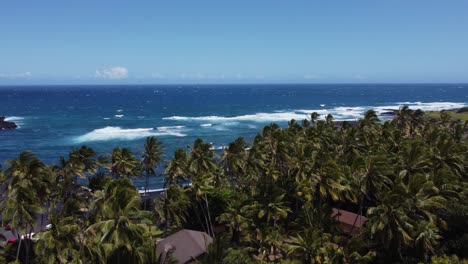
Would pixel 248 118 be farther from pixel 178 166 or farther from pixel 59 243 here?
pixel 59 243

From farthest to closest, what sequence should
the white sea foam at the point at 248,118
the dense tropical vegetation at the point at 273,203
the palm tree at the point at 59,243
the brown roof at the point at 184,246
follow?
the white sea foam at the point at 248,118
the brown roof at the point at 184,246
the palm tree at the point at 59,243
the dense tropical vegetation at the point at 273,203

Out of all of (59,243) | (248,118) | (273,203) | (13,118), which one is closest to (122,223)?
(59,243)

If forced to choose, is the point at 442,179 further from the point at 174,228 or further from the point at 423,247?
the point at 174,228

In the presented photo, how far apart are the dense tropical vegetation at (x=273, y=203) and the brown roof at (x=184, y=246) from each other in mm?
2863

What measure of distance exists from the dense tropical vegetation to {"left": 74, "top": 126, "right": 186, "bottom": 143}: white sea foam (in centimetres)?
5502

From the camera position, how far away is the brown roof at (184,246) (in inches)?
1441

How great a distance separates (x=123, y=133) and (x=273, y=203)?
84304 mm

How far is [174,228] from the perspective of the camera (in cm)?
5009

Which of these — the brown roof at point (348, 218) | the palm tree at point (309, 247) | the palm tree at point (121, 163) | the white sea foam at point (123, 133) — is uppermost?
the palm tree at point (121, 163)

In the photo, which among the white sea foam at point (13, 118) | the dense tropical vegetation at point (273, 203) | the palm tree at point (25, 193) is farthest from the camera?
the white sea foam at point (13, 118)

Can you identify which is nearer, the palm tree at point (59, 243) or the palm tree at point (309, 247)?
the palm tree at point (59, 243)

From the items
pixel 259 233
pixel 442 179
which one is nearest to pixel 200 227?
pixel 259 233

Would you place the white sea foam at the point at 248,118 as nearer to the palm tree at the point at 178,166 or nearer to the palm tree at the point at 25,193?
the palm tree at the point at 178,166

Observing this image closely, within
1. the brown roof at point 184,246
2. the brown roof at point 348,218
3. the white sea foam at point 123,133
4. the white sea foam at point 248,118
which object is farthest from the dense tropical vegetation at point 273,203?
the white sea foam at point 248,118
